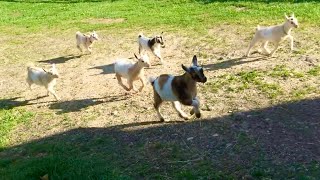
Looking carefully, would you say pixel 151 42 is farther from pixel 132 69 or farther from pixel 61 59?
pixel 61 59

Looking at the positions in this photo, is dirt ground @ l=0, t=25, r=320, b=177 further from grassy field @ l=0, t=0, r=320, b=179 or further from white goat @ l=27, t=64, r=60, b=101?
white goat @ l=27, t=64, r=60, b=101

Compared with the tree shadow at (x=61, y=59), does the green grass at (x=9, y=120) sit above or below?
below

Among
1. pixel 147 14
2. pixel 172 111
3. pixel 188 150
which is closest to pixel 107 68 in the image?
pixel 172 111

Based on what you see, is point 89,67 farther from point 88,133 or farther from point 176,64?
point 88,133

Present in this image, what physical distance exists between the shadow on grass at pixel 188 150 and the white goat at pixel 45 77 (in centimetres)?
211

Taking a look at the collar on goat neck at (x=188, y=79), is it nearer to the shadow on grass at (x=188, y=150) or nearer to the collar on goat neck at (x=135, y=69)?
the shadow on grass at (x=188, y=150)

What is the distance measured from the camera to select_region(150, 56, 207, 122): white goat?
705 cm

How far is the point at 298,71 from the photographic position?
925cm

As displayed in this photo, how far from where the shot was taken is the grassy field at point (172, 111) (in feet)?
20.3

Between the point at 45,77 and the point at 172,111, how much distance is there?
10.3 feet

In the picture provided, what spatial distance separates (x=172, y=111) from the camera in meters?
8.23

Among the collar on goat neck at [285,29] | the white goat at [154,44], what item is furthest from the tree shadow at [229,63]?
the white goat at [154,44]

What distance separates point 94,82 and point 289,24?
4490 millimetres

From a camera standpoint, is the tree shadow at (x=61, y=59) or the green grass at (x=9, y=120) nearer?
the green grass at (x=9, y=120)
